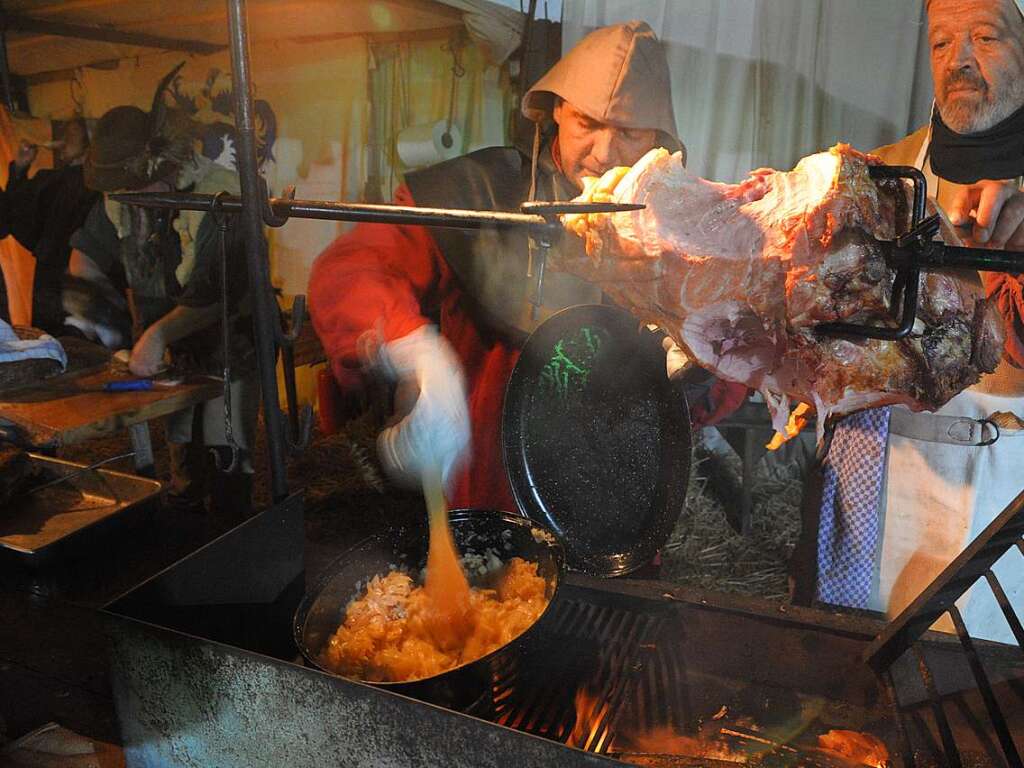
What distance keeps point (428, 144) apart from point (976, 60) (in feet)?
10.1

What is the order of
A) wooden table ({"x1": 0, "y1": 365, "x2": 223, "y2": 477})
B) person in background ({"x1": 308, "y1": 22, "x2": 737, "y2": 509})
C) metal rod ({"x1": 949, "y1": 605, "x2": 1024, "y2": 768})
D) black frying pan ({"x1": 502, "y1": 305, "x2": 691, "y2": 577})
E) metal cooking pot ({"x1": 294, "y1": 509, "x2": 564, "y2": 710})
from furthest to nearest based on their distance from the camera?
wooden table ({"x1": 0, "y1": 365, "x2": 223, "y2": 477}), person in background ({"x1": 308, "y1": 22, "x2": 737, "y2": 509}), black frying pan ({"x1": 502, "y1": 305, "x2": 691, "y2": 577}), metal cooking pot ({"x1": 294, "y1": 509, "x2": 564, "y2": 710}), metal rod ({"x1": 949, "y1": 605, "x2": 1024, "y2": 768})

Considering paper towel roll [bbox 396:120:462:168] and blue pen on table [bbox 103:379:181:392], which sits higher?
paper towel roll [bbox 396:120:462:168]

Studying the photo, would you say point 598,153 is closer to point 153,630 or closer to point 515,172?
point 515,172

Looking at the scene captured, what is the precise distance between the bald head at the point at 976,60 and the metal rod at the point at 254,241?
2475mm

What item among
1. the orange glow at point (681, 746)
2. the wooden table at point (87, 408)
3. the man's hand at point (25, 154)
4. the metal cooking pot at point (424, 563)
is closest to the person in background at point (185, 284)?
the wooden table at point (87, 408)

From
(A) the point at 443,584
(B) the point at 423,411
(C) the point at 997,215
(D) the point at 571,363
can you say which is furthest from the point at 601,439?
(C) the point at 997,215

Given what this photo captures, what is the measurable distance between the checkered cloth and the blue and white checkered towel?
4023mm

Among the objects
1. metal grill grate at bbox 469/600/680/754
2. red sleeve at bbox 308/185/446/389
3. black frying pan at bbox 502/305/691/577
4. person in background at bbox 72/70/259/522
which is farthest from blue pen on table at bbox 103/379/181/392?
metal grill grate at bbox 469/600/680/754

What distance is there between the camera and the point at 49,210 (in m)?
5.28

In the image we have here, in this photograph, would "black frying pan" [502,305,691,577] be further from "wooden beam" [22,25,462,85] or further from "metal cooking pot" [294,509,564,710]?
"wooden beam" [22,25,462,85]

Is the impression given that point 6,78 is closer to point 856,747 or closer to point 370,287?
point 370,287

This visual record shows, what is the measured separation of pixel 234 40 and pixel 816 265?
4.24ft

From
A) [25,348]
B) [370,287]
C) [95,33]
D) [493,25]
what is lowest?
[25,348]

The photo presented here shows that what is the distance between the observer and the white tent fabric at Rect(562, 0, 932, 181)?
2816 millimetres
